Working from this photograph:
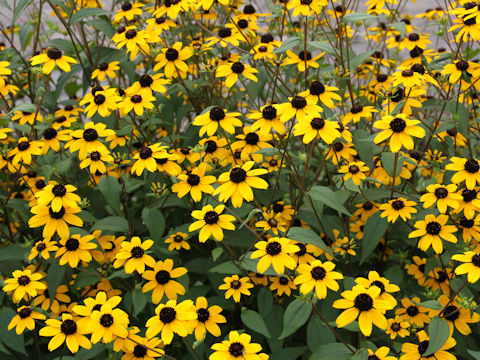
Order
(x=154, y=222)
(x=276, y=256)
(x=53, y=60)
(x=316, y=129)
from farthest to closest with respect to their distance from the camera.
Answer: (x=53, y=60) < (x=154, y=222) < (x=316, y=129) < (x=276, y=256)

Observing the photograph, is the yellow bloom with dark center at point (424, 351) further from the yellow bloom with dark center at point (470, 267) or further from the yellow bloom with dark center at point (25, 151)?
the yellow bloom with dark center at point (25, 151)

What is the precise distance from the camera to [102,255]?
1.96 metres

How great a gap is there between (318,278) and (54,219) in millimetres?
999

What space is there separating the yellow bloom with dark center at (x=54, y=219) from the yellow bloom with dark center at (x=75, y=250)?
0.05 meters

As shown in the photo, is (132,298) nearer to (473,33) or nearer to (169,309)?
(169,309)

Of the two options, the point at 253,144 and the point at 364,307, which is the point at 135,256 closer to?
the point at 253,144

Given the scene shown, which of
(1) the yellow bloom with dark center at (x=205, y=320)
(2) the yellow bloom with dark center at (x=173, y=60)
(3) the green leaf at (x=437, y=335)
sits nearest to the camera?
(3) the green leaf at (x=437, y=335)

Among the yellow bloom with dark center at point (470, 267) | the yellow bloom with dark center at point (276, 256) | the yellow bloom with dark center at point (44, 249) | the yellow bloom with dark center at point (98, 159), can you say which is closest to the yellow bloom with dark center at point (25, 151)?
the yellow bloom with dark center at point (98, 159)

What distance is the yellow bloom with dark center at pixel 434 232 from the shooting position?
1697 mm

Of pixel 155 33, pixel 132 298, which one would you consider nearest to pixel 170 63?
pixel 155 33

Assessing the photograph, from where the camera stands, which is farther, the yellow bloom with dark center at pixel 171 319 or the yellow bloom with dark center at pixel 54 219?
the yellow bloom with dark center at pixel 54 219

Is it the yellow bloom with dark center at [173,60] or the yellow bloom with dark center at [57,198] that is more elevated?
the yellow bloom with dark center at [173,60]

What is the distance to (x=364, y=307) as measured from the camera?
145cm

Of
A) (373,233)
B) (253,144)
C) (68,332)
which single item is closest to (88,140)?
(253,144)
